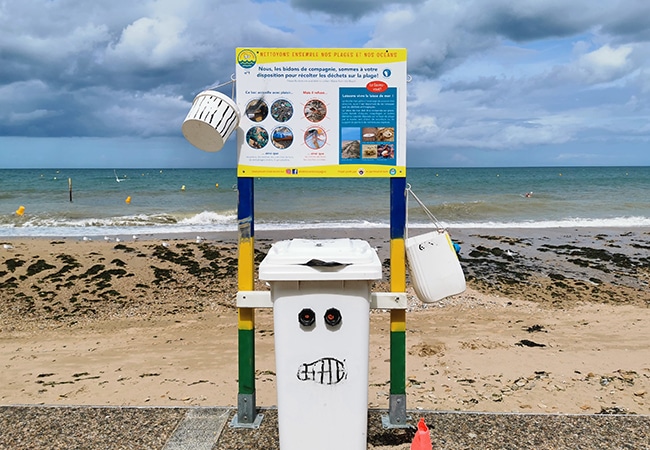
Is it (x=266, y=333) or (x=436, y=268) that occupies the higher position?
(x=436, y=268)

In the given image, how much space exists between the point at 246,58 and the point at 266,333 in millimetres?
4267

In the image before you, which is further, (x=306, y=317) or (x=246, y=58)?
(x=246, y=58)

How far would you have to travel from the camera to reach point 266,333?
22.7 ft

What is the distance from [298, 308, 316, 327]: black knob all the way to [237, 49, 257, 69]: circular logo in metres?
1.71

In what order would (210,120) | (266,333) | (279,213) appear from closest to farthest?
(210,120) < (266,333) < (279,213)

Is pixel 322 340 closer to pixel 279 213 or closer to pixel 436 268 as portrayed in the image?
pixel 436 268

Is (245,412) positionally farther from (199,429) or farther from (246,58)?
(246,58)

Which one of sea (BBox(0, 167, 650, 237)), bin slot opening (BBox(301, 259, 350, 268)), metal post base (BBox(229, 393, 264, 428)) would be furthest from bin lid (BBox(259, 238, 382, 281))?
sea (BBox(0, 167, 650, 237))

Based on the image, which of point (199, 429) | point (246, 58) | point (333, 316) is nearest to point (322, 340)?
point (333, 316)

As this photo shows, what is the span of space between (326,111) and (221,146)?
74 centimetres

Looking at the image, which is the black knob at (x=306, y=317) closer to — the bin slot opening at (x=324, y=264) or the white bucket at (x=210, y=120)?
the bin slot opening at (x=324, y=264)

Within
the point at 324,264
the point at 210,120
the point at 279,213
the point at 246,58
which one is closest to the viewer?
the point at 324,264

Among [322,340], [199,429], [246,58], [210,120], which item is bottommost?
[199,429]

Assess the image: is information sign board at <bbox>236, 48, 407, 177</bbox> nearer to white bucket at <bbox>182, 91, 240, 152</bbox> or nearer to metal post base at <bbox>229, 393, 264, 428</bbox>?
white bucket at <bbox>182, 91, 240, 152</bbox>
